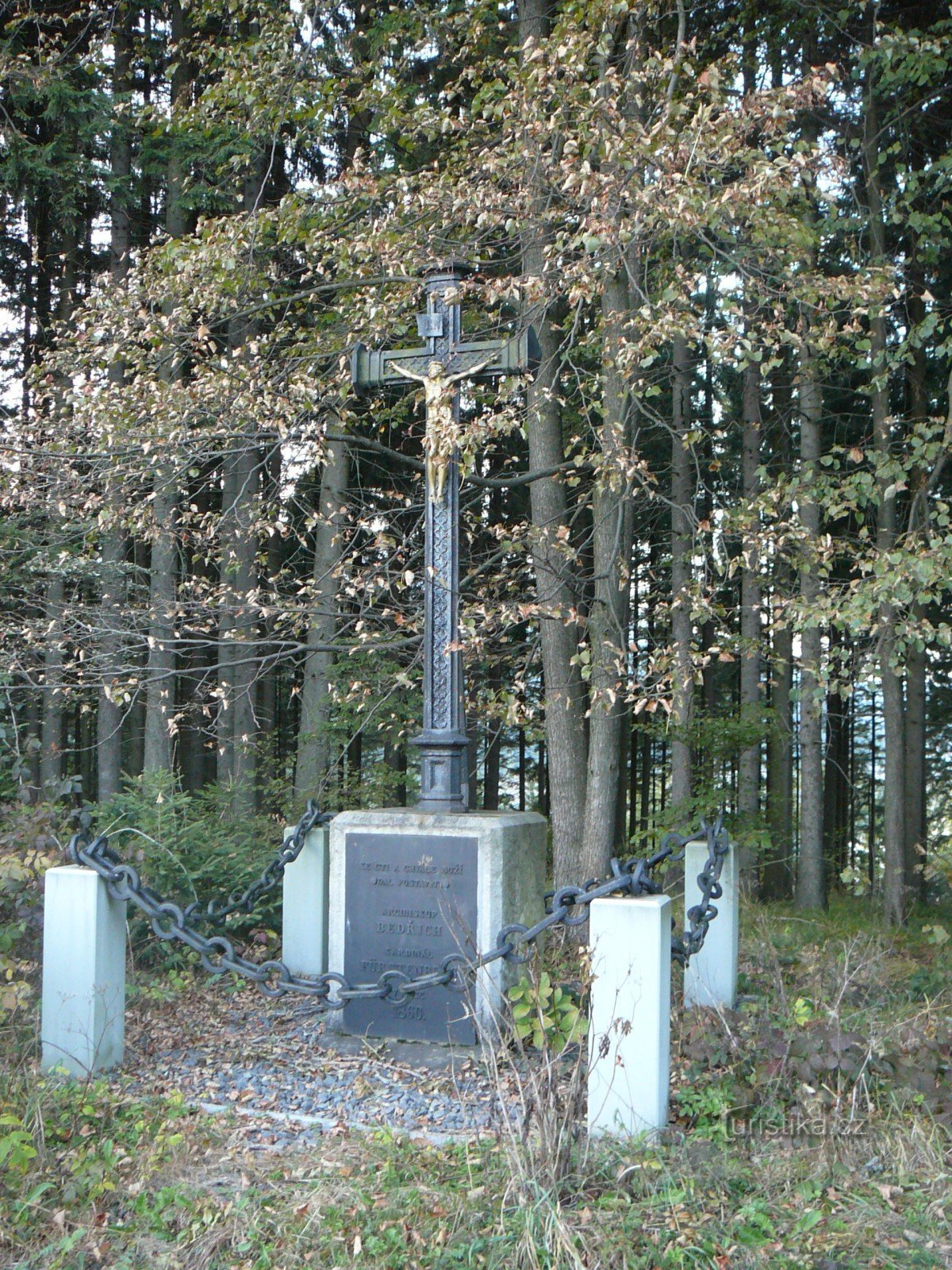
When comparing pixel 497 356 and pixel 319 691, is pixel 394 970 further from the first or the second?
pixel 319 691

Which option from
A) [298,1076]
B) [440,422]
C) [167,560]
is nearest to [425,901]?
[298,1076]

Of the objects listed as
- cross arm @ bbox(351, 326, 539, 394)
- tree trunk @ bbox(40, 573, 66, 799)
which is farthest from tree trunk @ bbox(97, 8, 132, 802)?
cross arm @ bbox(351, 326, 539, 394)

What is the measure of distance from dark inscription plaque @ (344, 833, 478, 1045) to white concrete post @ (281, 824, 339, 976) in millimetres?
1067

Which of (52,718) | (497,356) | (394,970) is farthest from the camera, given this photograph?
(52,718)

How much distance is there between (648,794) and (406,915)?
17.9m

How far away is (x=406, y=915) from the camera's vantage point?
230 inches

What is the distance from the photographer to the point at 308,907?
7.07m

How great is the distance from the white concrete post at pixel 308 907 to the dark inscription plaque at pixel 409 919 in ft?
3.50

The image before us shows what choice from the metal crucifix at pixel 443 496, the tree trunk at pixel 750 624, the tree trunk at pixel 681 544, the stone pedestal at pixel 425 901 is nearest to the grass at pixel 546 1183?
the stone pedestal at pixel 425 901

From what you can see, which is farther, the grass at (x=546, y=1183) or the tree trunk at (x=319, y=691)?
the tree trunk at (x=319, y=691)

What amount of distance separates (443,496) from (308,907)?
2773 mm

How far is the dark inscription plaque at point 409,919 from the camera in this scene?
5711 millimetres

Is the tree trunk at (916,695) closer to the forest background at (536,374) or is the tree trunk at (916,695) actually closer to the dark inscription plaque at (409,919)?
the forest background at (536,374)

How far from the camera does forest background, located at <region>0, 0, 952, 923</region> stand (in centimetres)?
770
